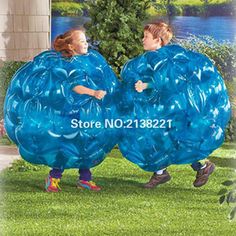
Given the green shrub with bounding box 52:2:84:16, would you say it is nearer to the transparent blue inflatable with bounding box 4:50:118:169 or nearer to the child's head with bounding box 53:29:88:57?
the child's head with bounding box 53:29:88:57

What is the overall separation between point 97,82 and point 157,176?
590mm

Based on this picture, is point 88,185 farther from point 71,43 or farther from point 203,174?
point 71,43

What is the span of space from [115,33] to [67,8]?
0.92 feet

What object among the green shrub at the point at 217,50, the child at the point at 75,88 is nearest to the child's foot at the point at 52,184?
the child at the point at 75,88

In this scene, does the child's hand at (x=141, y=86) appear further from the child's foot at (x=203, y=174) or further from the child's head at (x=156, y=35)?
the child's foot at (x=203, y=174)

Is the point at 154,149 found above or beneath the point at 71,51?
beneath

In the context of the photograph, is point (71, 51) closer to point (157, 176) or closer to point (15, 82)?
point (15, 82)

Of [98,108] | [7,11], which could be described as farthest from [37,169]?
[7,11]

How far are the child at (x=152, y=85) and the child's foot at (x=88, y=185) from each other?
0.26 meters

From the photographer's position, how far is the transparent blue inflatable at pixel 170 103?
4.98 m

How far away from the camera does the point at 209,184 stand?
5113 mm

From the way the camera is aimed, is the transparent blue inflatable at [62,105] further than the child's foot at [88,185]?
No

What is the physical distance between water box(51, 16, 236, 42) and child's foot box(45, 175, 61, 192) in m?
0.74

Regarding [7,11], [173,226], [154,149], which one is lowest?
[173,226]
